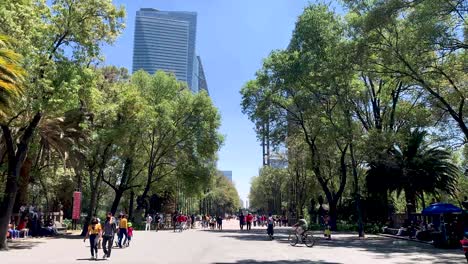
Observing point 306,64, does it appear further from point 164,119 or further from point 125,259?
point 125,259

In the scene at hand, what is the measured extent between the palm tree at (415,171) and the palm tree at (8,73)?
91.5 ft

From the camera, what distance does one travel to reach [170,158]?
50906 millimetres

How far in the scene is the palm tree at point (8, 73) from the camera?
1418 cm

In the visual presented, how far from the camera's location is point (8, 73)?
48.4 ft

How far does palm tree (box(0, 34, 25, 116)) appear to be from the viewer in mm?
14180

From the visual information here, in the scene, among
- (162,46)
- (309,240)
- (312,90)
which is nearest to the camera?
(309,240)

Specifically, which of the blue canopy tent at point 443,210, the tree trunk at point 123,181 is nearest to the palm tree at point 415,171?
the blue canopy tent at point 443,210

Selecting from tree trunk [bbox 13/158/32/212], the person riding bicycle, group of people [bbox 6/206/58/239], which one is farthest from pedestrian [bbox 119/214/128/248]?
tree trunk [bbox 13/158/32/212]

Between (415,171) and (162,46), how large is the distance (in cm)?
12524

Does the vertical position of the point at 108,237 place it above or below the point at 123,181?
below

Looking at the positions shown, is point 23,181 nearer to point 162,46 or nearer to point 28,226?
point 28,226

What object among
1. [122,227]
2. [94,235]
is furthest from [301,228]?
[94,235]

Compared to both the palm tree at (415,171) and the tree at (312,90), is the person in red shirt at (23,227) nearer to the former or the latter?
the tree at (312,90)

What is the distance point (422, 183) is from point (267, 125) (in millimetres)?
15081
